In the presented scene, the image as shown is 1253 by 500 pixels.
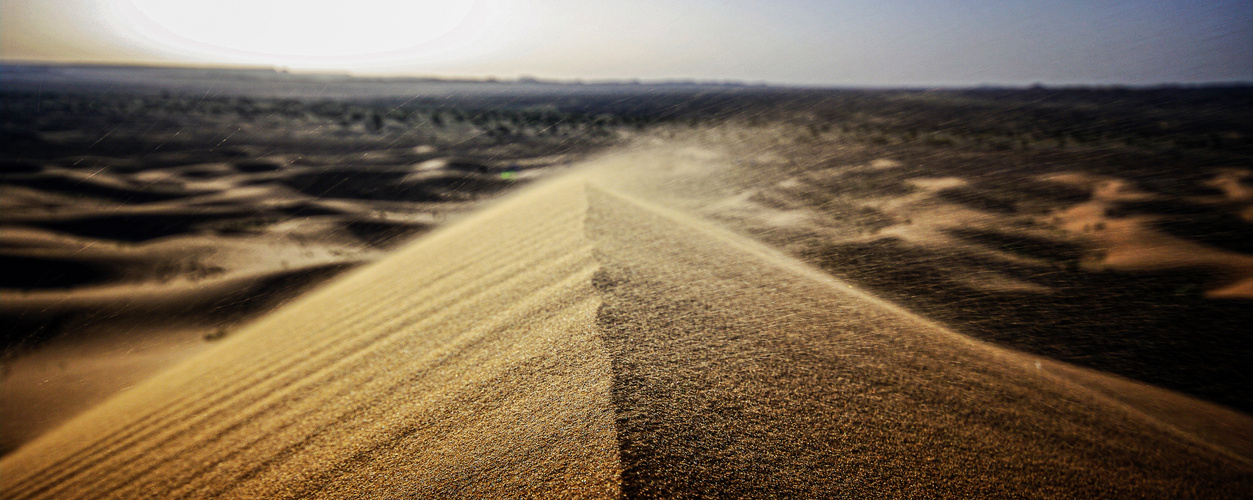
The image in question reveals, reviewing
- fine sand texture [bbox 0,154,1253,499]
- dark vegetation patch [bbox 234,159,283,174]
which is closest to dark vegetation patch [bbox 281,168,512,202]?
dark vegetation patch [bbox 234,159,283,174]

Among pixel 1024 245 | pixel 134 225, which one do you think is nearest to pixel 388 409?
pixel 1024 245

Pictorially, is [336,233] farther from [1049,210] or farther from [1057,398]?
[1049,210]

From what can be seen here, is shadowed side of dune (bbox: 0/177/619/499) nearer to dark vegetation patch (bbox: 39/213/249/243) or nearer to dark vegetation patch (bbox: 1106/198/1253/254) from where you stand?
dark vegetation patch (bbox: 39/213/249/243)

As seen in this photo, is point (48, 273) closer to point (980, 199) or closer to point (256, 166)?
point (256, 166)

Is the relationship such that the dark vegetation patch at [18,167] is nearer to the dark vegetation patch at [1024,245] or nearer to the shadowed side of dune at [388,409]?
the shadowed side of dune at [388,409]

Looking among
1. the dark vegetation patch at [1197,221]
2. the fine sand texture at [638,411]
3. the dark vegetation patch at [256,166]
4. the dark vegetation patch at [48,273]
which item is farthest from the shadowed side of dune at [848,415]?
the dark vegetation patch at [256,166]
